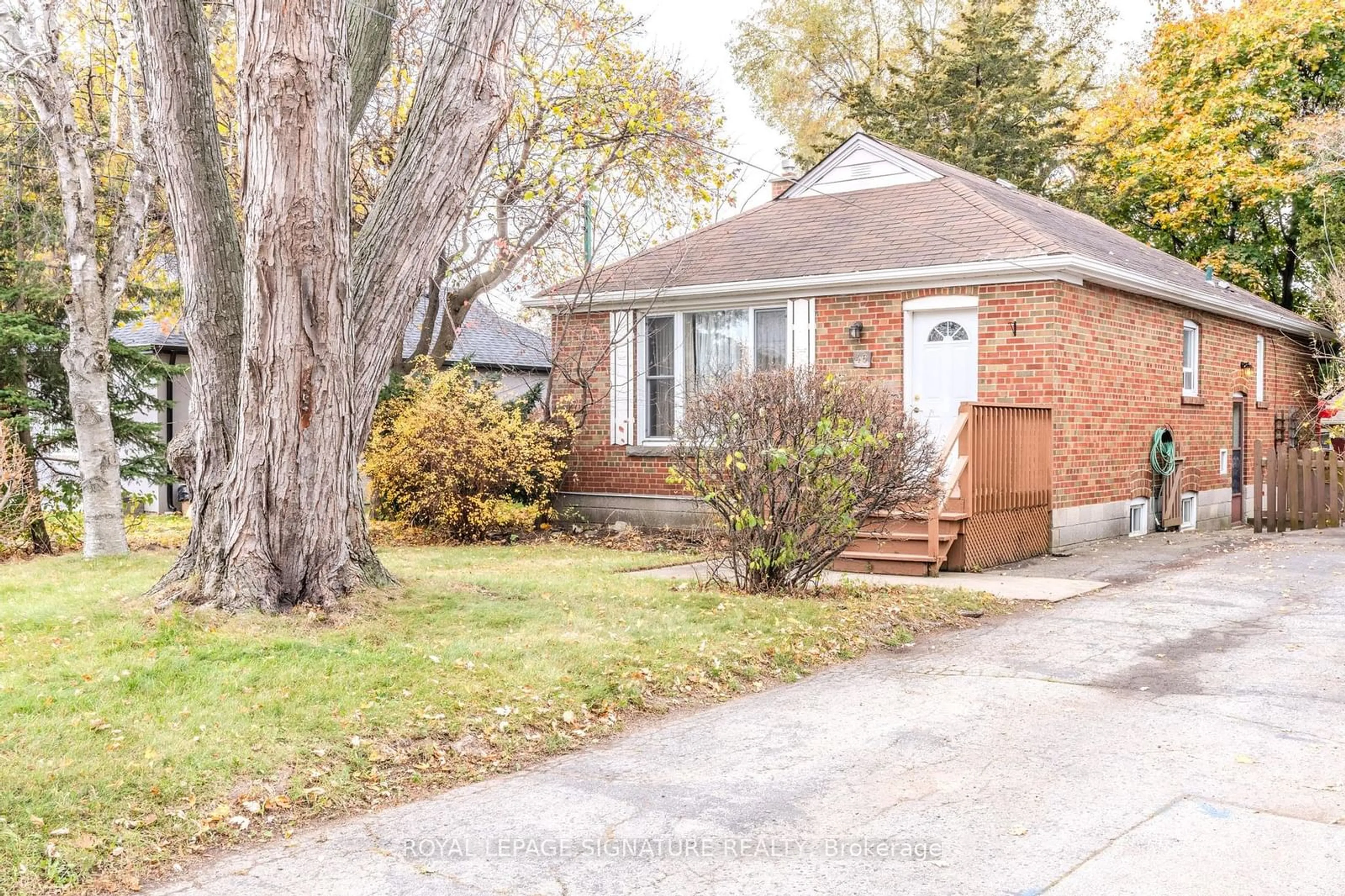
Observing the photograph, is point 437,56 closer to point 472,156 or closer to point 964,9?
point 472,156

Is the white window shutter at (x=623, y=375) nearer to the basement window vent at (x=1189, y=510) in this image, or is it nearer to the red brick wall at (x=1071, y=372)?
the red brick wall at (x=1071, y=372)

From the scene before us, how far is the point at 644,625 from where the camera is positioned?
7.77 m

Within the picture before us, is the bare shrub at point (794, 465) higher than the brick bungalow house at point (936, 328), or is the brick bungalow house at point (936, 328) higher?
the brick bungalow house at point (936, 328)

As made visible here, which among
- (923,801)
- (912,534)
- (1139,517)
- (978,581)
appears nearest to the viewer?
(923,801)

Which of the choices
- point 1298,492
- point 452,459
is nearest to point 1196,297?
point 1298,492

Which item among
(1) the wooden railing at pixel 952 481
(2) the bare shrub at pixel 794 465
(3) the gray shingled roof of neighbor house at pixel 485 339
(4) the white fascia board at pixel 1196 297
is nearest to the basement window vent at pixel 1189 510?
(4) the white fascia board at pixel 1196 297

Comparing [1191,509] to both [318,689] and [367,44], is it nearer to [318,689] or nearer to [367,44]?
[367,44]

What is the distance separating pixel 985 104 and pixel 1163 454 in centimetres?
1520

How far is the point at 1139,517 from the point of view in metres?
15.7

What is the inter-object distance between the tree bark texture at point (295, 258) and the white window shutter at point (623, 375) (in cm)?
769

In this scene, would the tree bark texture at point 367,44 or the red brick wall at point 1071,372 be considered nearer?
the tree bark texture at point 367,44

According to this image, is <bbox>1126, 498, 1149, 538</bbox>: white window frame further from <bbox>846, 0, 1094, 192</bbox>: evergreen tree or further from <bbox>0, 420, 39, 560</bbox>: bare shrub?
<bbox>846, 0, 1094, 192</bbox>: evergreen tree

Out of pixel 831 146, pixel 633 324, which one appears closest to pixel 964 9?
pixel 831 146

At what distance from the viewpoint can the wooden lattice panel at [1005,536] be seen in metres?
11.6
